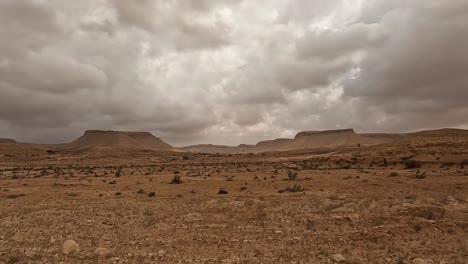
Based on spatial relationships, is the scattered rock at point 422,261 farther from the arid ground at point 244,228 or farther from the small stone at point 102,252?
the small stone at point 102,252

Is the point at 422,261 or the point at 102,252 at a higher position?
the point at 422,261

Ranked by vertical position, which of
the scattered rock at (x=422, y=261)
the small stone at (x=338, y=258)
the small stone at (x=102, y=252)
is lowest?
the small stone at (x=102, y=252)

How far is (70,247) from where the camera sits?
10383 mm

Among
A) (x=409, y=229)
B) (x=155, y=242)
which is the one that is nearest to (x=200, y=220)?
(x=155, y=242)

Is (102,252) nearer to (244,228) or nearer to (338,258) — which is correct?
(244,228)

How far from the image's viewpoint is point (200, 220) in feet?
44.4

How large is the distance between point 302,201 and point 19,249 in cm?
1074

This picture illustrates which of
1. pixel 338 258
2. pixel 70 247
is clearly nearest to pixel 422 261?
pixel 338 258

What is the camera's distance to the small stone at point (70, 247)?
1022 cm

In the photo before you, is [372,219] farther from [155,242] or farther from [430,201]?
[155,242]

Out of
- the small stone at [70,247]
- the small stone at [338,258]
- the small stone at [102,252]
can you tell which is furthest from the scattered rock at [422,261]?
the small stone at [70,247]

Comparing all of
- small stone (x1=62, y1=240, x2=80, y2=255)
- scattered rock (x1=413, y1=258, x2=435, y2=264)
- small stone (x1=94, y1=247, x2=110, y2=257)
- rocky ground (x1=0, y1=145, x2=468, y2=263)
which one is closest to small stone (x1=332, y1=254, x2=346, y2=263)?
rocky ground (x1=0, y1=145, x2=468, y2=263)

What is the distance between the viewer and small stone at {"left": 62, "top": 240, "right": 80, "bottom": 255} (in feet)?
33.5

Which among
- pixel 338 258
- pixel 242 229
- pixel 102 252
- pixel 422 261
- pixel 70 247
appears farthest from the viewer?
pixel 242 229
